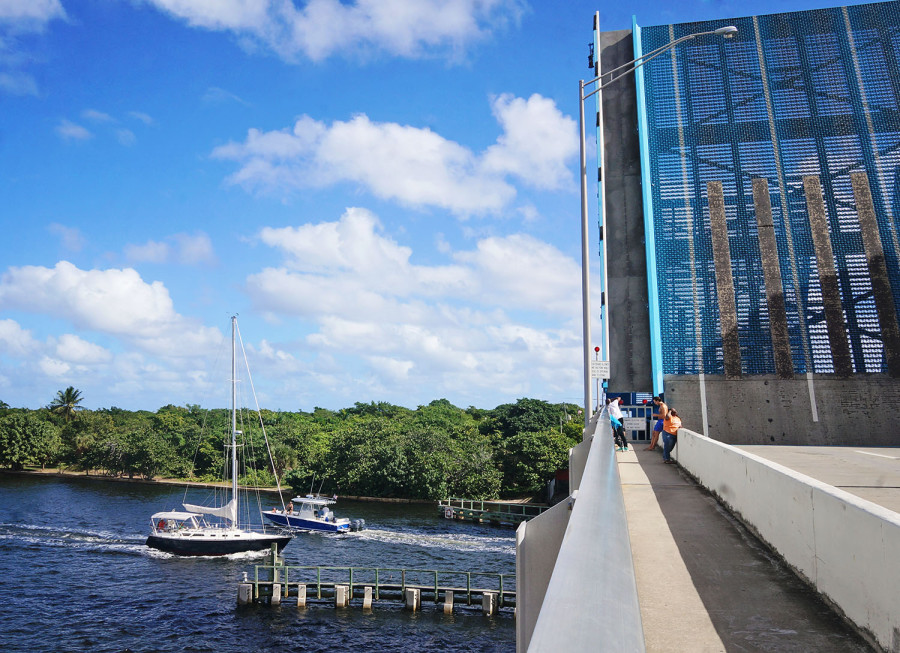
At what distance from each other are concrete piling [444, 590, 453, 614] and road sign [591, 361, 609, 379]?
65.3ft

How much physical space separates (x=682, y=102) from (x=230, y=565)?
39.2 meters

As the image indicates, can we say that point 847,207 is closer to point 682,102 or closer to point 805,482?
point 682,102

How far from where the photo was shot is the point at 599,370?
13898 millimetres

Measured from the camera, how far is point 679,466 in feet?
40.0

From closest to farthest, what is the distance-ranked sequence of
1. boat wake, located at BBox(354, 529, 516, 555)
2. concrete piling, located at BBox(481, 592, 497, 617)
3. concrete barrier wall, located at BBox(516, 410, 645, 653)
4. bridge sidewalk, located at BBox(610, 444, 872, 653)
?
concrete barrier wall, located at BBox(516, 410, 645, 653) < bridge sidewalk, located at BBox(610, 444, 872, 653) < concrete piling, located at BBox(481, 592, 497, 617) < boat wake, located at BBox(354, 529, 516, 555)

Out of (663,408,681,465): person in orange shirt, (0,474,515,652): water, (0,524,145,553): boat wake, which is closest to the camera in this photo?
(663,408,681,465): person in orange shirt

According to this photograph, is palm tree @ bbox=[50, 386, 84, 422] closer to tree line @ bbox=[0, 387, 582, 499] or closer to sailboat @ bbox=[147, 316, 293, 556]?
tree line @ bbox=[0, 387, 582, 499]

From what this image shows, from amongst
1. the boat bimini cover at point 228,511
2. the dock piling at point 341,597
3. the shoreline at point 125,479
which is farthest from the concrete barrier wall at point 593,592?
the shoreline at point 125,479

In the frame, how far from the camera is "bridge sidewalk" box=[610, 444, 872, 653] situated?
3.23 m

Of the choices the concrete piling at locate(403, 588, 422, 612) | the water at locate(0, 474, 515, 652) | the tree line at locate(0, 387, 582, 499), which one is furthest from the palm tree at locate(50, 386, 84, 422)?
the concrete piling at locate(403, 588, 422, 612)

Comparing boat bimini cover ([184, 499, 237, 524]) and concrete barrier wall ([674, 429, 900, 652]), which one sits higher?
concrete barrier wall ([674, 429, 900, 652])

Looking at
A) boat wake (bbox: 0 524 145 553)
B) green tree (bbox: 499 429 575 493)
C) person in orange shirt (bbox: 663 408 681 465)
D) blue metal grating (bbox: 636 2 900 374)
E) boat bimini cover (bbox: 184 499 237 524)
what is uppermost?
blue metal grating (bbox: 636 2 900 374)

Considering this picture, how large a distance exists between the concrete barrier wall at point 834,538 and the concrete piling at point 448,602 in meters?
25.6

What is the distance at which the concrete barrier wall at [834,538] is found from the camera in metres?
3.05
